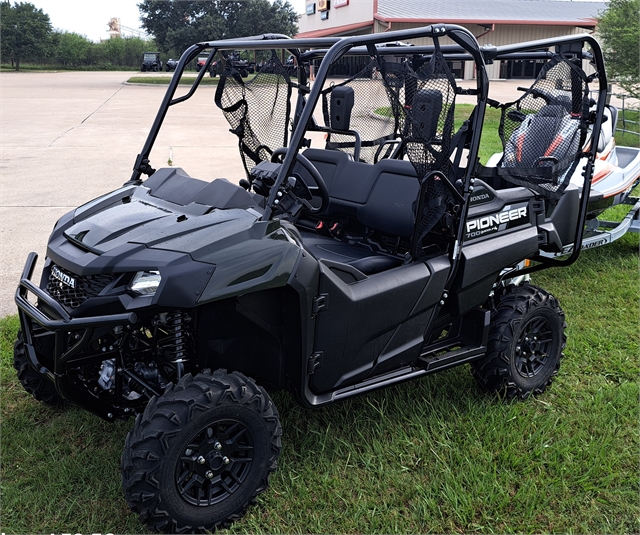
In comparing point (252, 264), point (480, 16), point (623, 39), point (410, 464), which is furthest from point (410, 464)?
point (480, 16)

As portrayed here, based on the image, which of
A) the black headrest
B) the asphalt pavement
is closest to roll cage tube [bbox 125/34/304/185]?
the black headrest

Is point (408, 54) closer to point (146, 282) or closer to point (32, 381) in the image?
point (146, 282)

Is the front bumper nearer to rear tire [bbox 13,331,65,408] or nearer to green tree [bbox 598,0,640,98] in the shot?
rear tire [bbox 13,331,65,408]

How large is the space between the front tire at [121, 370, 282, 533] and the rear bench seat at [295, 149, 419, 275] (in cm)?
86

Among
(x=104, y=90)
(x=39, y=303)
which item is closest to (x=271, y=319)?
(x=39, y=303)

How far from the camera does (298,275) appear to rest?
2.57 meters

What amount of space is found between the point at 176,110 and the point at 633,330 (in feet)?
51.0

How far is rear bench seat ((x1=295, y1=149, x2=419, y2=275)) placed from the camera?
10.8 feet

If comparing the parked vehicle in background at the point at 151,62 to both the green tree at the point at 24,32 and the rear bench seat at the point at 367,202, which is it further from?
the rear bench seat at the point at 367,202

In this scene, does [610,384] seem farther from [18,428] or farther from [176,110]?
[176,110]

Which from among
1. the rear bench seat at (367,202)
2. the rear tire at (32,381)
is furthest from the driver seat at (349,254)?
the rear tire at (32,381)

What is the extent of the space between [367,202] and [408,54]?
2.95ft

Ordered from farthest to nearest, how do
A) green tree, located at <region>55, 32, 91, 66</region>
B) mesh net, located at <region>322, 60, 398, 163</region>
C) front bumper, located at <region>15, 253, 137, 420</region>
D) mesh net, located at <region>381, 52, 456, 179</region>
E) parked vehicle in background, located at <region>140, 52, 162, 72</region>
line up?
green tree, located at <region>55, 32, 91, 66</region>, parked vehicle in background, located at <region>140, 52, 162, 72</region>, mesh net, located at <region>322, 60, 398, 163</region>, mesh net, located at <region>381, 52, 456, 179</region>, front bumper, located at <region>15, 253, 137, 420</region>

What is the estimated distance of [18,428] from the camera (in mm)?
3264
